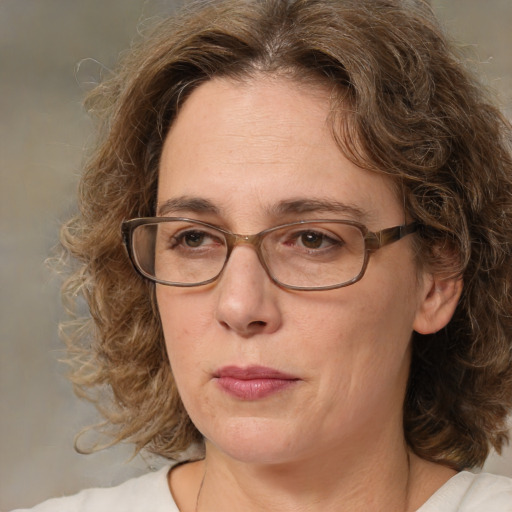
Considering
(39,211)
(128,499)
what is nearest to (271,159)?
(128,499)

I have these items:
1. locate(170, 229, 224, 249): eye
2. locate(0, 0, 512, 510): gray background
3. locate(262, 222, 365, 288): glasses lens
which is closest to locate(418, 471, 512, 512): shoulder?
locate(262, 222, 365, 288): glasses lens

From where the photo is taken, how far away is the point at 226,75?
314cm

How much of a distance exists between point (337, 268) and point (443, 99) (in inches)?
26.0

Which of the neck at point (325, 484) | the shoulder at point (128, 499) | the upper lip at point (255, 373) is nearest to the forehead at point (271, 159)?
the upper lip at point (255, 373)

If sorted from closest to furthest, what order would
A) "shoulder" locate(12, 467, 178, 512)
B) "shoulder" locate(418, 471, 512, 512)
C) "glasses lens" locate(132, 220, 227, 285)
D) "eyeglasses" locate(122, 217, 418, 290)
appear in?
"eyeglasses" locate(122, 217, 418, 290) < "glasses lens" locate(132, 220, 227, 285) < "shoulder" locate(418, 471, 512, 512) < "shoulder" locate(12, 467, 178, 512)

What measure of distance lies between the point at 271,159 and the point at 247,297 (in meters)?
0.38

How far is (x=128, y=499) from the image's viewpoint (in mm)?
3525

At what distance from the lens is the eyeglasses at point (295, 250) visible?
114 inches

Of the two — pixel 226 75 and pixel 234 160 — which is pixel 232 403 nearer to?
pixel 234 160

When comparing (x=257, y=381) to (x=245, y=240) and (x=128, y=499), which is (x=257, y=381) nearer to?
(x=245, y=240)

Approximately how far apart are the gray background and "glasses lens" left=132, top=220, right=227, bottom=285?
126 centimetres

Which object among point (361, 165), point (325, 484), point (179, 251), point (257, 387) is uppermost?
point (361, 165)

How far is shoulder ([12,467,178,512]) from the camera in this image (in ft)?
11.3

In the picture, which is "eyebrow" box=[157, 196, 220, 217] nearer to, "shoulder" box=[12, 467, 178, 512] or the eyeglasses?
the eyeglasses
